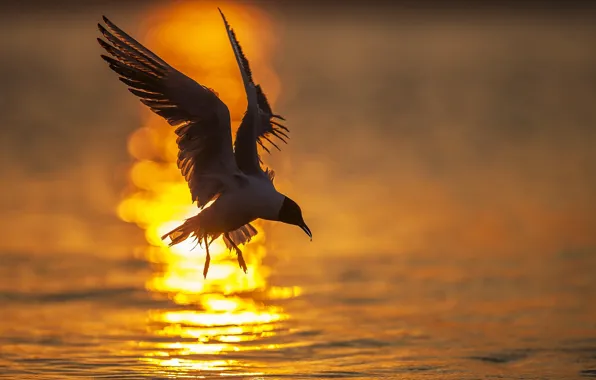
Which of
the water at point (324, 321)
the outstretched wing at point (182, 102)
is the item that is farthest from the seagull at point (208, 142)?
the water at point (324, 321)

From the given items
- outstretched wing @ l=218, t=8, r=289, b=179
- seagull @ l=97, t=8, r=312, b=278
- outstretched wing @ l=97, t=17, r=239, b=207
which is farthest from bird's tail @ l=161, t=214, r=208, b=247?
outstretched wing @ l=218, t=8, r=289, b=179

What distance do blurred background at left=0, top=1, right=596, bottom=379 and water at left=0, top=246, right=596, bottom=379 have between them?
0.10ft

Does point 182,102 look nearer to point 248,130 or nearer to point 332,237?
point 248,130

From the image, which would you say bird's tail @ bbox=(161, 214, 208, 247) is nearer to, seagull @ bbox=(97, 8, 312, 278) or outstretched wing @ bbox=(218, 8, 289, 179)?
seagull @ bbox=(97, 8, 312, 278)

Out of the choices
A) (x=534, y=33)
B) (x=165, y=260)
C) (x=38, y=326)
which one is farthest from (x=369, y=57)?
(x=38, y=326)

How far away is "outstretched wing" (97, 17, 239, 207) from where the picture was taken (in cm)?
1103

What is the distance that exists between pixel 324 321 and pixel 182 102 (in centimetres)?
240

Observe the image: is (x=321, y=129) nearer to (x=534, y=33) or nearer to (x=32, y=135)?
(x=32, y=135)

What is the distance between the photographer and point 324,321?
12.3m

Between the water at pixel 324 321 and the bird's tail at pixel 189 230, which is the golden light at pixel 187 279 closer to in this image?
the water at pixel 324 321

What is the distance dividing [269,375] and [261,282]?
3.24 m

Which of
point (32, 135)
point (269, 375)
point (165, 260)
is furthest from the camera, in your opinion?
point (32, 135)

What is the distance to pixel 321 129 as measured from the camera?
24.2m

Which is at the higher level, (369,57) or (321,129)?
(369,57)
